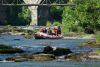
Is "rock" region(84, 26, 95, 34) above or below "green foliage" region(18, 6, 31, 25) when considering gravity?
above

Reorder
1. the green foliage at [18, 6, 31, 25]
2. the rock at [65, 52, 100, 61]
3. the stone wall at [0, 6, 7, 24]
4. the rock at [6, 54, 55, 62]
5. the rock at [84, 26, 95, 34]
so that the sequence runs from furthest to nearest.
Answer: the green foliage at [18, 6, 31, 25] → the stone wall at [0, 6, 7, 24] → the rock at [84, 26, 95, 34] → the rock at [65, 52, 100, 61] → the rock at [6, 54, 55, 62]

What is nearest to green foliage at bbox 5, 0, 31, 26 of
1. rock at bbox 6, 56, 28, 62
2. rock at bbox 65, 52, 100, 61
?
rock at bbox 65, 52, 100, 61

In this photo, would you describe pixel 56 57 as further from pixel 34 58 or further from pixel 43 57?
pixel 34 58

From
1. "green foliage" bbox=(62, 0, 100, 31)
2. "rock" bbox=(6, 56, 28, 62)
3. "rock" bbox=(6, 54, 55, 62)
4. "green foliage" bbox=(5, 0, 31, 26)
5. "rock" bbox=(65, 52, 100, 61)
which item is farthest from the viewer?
"green foliage" bbox=(5, 0, 31, 26)

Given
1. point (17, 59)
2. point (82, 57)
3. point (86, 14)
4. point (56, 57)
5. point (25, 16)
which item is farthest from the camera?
point (25, 16)

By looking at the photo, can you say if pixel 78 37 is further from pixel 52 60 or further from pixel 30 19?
pixel 30 19

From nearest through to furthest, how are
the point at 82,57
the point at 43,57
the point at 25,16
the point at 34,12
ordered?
the point at 43,57 → the point at 82,57 → the point at 34,12 → the point at 25,16

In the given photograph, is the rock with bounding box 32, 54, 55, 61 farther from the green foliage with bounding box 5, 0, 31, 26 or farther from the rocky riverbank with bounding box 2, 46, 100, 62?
the green foliage with bounding box 5, 0, 31, 26

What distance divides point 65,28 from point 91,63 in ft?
229

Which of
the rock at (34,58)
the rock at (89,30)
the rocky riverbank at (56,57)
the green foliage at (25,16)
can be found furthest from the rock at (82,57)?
the green foliage at (25,16)

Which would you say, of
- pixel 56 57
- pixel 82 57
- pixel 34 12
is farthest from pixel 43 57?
pixel 34 12

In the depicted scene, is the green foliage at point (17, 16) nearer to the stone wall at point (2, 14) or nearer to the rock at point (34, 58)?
the stone wall at point (2, 14)

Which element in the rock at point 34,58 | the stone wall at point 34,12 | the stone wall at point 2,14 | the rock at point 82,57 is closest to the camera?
the rock at point 34,58

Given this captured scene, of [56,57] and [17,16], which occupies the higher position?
[56,57]
